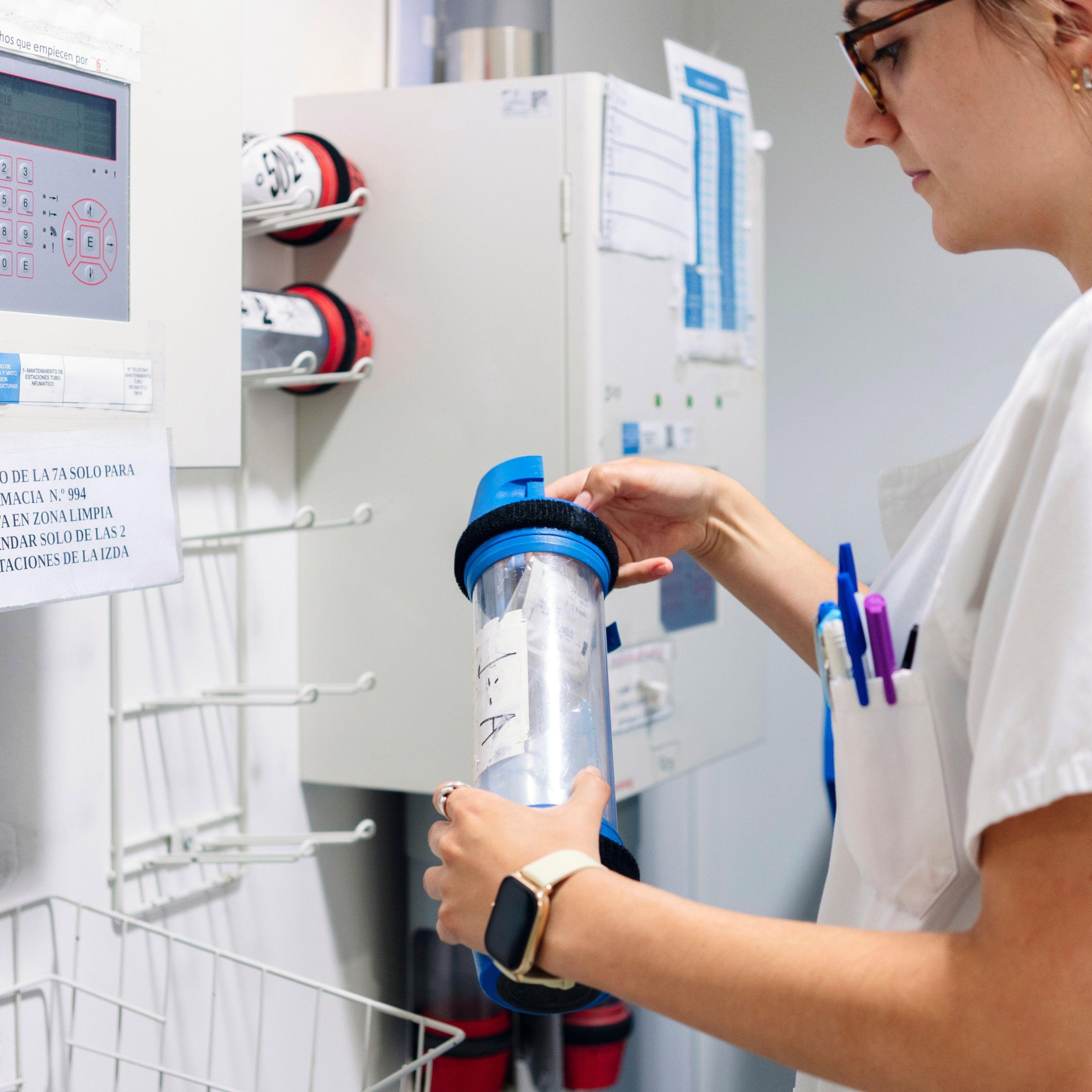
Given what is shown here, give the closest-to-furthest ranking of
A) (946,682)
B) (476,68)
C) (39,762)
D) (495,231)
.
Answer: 1. (946,682)
2. (39,762)
3. (495,231)
4. (476,68)

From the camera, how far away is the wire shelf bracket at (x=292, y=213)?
46.6 inches

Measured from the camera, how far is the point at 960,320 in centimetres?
202

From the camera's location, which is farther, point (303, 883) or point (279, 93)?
point (303, 883)

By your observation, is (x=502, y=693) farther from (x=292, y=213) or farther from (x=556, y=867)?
(x=292, y=213)

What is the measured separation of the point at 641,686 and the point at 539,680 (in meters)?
0.74

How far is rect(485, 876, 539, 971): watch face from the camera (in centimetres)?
54

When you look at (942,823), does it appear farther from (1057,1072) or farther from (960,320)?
(960,320)

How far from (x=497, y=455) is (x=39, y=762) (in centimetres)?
58

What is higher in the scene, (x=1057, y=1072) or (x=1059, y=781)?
(x=1059, y=781)

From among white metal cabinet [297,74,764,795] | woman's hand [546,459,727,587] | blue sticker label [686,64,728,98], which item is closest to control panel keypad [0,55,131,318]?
woman's hand [546,459,727,587]

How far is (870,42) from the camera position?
2.12ft

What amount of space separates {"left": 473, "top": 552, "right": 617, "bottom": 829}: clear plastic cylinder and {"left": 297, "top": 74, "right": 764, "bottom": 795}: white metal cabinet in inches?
20.8

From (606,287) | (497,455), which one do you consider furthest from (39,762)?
(606,287)

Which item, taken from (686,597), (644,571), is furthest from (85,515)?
(686,597)
